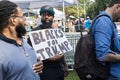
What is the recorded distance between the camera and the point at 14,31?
405 cm

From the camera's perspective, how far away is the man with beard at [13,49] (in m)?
3.80

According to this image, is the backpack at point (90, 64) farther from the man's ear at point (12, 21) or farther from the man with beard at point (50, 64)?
the man's ear at point (12, 21)

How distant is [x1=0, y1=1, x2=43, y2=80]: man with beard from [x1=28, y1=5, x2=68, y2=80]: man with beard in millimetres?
1310

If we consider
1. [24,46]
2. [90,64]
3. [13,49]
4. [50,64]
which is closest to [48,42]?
[50,64]

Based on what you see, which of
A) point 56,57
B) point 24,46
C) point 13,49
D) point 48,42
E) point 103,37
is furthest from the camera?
point 56,57

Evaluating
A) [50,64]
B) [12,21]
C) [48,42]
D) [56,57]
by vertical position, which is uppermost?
[12,21]

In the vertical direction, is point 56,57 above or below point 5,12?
below

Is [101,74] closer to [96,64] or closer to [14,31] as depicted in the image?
A: [96,64]

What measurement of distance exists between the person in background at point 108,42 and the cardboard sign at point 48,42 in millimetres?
717

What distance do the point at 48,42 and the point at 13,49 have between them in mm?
1425

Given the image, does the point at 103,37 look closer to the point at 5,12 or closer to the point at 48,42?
the point at 48,42

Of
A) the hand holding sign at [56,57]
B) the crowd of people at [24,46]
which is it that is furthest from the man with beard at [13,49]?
the hand holding sign at [56,57]

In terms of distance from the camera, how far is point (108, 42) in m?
4.58

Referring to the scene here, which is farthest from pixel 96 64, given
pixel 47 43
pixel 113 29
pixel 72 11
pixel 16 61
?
pixel 72 11
